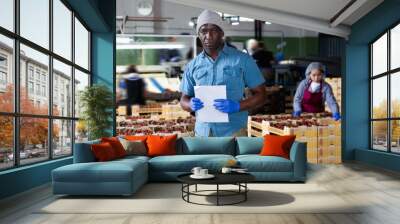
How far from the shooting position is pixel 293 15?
8.87 m

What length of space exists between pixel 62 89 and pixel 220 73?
2786mm

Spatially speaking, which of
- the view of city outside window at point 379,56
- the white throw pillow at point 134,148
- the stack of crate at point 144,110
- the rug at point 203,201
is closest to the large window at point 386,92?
the view of city outside window at point 379,56

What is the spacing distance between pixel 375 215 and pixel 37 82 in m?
4.57

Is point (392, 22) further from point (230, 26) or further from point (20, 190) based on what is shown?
point (20, 190)

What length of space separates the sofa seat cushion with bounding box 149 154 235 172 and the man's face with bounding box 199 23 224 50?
154 cm

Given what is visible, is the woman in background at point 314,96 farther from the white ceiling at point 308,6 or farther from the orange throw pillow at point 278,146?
the orange throw pillow at point 278,146

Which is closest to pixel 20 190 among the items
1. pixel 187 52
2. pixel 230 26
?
pixel 187 52

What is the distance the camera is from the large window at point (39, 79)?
197 inches

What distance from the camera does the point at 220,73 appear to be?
5949 millimetres

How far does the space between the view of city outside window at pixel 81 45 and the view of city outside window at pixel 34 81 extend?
1685 millimetres

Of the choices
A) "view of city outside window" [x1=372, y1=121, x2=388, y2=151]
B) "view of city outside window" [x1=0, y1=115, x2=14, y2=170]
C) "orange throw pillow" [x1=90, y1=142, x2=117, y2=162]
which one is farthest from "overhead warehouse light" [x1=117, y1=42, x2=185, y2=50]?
"view of city outside window" [x1=372, y1=121, x2=388, y2=151]

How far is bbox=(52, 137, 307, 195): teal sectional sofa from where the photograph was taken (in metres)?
4.74

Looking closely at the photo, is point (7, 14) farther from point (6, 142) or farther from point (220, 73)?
point (220, 73)

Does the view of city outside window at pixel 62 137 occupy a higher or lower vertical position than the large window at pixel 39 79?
lower
